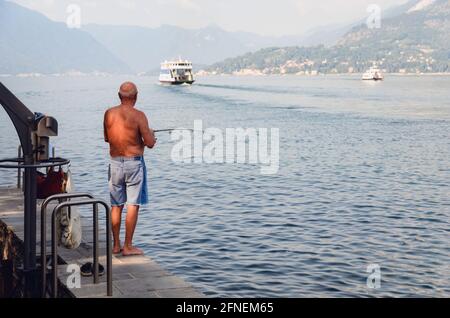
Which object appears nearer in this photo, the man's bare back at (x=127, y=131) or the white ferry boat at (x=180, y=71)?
the man's bare back at (x=127, y=131)

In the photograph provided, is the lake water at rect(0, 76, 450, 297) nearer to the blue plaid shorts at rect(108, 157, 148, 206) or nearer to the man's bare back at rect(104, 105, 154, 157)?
the blue plaid shorts at rect(108, 157, 148, 206)

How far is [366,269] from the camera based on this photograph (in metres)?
12.7

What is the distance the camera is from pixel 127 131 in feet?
27.9

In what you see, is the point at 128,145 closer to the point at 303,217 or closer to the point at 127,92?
the point at 127,92

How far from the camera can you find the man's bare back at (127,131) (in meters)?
8.48

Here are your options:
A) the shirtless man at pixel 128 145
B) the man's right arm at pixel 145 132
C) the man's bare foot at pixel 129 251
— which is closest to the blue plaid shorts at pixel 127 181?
the shirtless man at pixel 128 145

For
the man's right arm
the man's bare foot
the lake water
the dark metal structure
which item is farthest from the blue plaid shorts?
the lake water

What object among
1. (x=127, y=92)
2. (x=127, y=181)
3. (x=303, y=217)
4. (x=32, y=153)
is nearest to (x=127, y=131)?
(x=127, y=92)

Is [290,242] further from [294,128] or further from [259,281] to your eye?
[294,128]

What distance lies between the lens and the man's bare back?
8477 mm

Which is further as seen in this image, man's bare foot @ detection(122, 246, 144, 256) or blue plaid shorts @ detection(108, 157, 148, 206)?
man's bare foot @ detection(122, 246, 144, 256)

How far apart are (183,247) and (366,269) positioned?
3677 mm

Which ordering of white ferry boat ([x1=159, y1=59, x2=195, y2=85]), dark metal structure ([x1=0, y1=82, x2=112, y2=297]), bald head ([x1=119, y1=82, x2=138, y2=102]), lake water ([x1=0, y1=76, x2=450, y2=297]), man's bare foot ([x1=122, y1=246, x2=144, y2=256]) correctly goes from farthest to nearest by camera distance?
white ferry boat ([x1=159, y1=59, x2=195, y2=85]) → lake water ([x1=0, y1=76, x2=450, y2=297]) → man's bare foot ([x1=122, y1=246, x2=144, y2=256]) → bald head ([x1=119, y1=82, x2=138, y2=102]) → dark metal structure ([x1=0, y1=82, x2=112, y2=297])

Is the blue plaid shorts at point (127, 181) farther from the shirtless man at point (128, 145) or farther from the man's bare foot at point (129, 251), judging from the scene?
the man's bare foot at point (129, 251)
